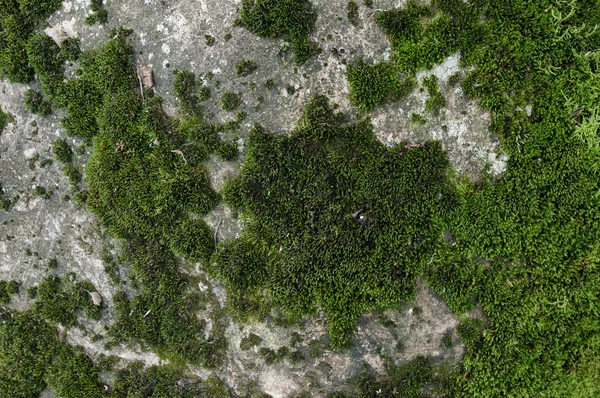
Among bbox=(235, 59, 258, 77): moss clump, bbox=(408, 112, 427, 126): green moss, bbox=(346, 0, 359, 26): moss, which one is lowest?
bbox=(408, 112, 427, 126): green moss

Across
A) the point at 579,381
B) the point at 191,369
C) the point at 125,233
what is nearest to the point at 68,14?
the point at 125,233

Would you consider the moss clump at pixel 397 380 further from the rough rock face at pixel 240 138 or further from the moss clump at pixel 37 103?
the moss clump at pixel 37 103

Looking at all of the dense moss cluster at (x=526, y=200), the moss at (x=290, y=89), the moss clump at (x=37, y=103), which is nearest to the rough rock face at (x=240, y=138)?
the moss at (x=290, y=89)

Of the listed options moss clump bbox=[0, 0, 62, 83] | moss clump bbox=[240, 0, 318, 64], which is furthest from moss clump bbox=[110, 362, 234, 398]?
moss clump bbox=[240, 0, 318, 64]

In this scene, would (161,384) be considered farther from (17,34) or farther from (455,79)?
(455,79)

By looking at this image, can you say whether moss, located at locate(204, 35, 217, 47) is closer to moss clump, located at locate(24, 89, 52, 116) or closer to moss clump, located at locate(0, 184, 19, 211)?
moss clump, located at locate(24, 89, 52, 116)

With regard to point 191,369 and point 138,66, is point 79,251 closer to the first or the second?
point 191,369

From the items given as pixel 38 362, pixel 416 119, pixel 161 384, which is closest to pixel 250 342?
pixel 161 384
